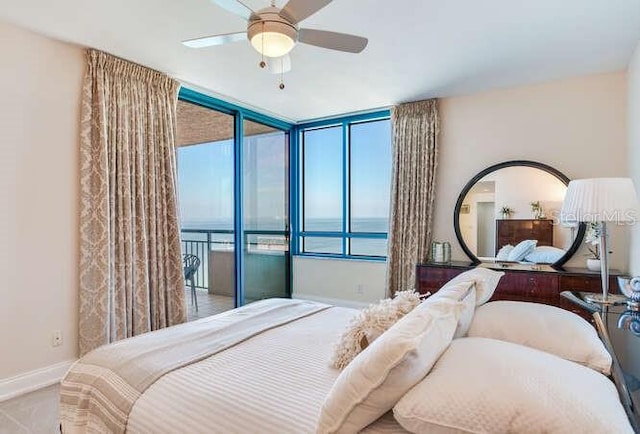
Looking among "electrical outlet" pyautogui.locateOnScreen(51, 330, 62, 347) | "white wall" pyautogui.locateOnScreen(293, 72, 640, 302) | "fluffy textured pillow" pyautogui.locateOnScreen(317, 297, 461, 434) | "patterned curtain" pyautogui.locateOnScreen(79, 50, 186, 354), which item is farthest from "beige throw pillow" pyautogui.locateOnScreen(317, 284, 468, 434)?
"white wall" pyautogui.locateOnScreen(293, 72, 640, 302)

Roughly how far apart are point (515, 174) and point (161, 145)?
353 centimetres

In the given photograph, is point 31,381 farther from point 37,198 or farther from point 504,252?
point 504,252

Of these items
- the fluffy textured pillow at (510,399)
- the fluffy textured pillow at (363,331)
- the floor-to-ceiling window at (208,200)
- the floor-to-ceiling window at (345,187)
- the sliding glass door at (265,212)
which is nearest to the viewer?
the fluffy textured pillow at (510,399)

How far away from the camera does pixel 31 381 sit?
272 centimetres

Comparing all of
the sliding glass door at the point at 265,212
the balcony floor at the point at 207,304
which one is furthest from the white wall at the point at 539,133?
the balcony floor at the point at 207,304

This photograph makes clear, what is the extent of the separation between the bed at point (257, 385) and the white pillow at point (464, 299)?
12mm

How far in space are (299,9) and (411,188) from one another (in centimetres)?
277

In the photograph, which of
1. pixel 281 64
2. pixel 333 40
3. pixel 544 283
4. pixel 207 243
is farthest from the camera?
pixel 207 243

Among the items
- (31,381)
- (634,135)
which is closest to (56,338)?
(31,381)

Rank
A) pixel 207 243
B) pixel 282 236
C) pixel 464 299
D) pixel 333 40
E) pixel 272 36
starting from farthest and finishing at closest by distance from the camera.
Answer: pixel 282 236 → pixel 207 243 → pixel 333 40 → pixel 272 36 → pixel 464 299

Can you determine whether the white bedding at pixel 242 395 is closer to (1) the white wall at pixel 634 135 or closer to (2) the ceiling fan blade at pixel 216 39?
(2) the ceiling fan blade at pixel 216 39

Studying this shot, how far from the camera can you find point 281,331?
6.73ft

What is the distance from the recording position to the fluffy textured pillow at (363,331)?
1.52 metres

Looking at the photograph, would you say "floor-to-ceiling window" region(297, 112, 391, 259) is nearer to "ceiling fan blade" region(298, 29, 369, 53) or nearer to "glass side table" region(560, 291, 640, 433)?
"ceiling fan blade" region(298, 29, 369, 53)
